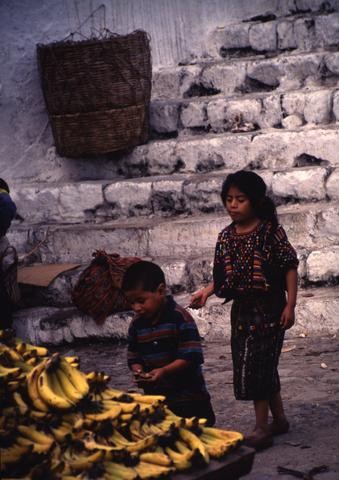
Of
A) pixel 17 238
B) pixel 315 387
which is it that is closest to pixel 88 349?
pixel 17 238

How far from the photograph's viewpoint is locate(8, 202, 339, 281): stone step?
7289 millimetres

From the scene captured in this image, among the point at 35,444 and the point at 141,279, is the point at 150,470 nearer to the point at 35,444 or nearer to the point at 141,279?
the point at 35,444

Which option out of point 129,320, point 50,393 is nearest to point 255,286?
point 50,393

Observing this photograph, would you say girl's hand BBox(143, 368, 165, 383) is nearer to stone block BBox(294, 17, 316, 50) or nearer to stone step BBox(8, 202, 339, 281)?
stone step BBox(8, 202, 339, 281)

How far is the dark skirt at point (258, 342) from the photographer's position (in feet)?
16.5

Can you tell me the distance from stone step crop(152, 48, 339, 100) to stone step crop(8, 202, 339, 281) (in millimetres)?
1318

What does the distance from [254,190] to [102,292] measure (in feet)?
8.97

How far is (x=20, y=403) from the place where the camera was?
352cm

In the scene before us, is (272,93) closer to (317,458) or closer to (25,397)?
(317,458)

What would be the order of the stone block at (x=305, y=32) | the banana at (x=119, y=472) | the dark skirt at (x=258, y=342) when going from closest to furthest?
the banana at (x=119, y=472), the dark skirt at (x=258, y=342), the stone block at (x=305, y=32)

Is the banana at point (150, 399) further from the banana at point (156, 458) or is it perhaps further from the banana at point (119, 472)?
the banana at point (119, 472)

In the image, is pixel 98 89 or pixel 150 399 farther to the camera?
pixel 98 89

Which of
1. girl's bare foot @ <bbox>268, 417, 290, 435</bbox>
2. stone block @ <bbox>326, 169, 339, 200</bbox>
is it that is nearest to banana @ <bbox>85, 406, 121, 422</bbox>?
girl's bare foot @ <bbox>268, 417, 290, 435</bbox>

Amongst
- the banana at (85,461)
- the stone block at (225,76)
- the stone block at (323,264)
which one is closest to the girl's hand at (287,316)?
the banana at (85,461)
